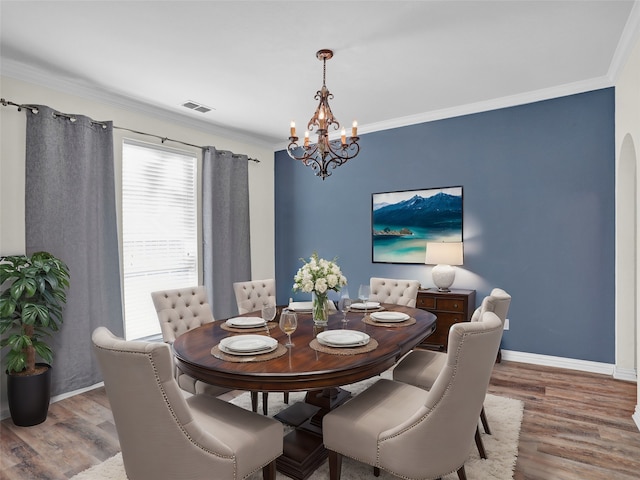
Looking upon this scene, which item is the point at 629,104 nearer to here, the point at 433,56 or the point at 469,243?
the point at 433,56

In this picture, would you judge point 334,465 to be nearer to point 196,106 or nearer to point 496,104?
point 196,106

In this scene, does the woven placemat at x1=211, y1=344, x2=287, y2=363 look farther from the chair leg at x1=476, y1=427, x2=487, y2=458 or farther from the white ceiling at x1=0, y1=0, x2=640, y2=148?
the white ceiling at x1=0, y1=0, x2=640, y2=148

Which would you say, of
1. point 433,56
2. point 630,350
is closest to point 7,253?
point 433,56

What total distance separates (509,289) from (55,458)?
406 cm

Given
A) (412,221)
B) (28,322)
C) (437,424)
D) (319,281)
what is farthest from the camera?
(412,221)

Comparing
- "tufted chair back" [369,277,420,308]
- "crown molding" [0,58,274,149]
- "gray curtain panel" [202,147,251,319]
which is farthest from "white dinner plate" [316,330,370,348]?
"crown molding" [0,58,274,149]

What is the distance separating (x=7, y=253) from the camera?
297 cm

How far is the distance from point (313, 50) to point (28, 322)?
2857 mm

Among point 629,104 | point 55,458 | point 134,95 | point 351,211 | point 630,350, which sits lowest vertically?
point 55,458

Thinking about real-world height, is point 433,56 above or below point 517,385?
above

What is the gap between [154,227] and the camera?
4.15 meters

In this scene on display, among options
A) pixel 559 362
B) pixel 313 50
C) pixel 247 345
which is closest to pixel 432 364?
pixel 247 345

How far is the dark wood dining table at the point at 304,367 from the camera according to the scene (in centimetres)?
162

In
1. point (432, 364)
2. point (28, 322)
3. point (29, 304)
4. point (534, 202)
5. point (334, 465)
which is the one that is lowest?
point (334, 465)
